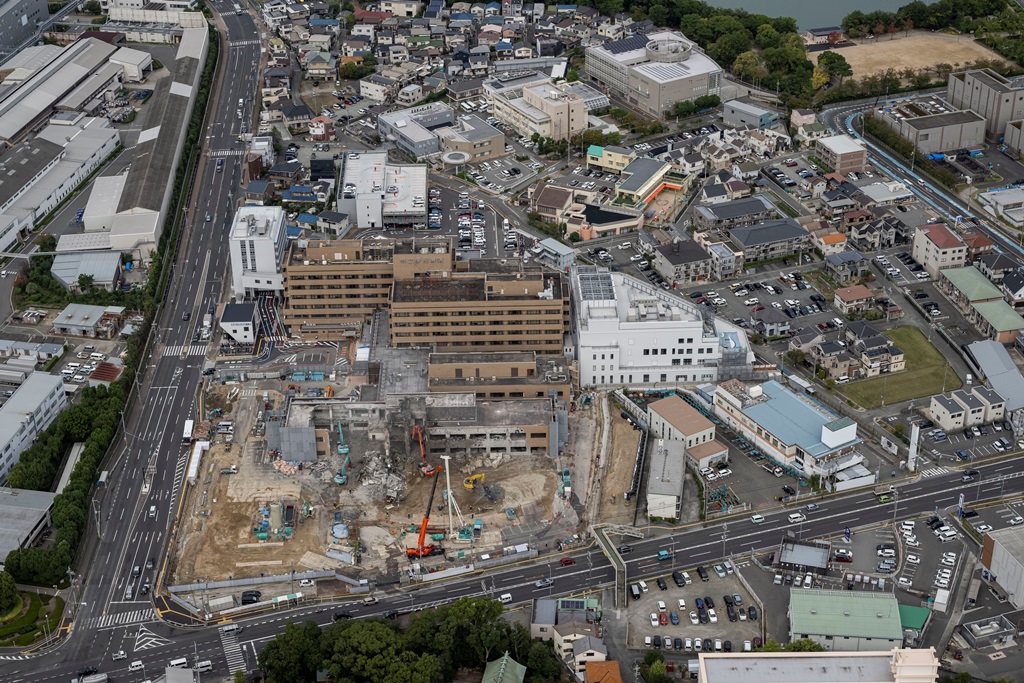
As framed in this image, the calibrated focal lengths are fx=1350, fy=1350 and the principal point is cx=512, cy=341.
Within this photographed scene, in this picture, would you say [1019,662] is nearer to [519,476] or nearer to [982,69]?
[519,476]

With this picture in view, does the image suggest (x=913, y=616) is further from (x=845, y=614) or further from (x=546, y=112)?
(x=546, y=112)

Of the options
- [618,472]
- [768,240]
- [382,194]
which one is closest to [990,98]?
[768,240]

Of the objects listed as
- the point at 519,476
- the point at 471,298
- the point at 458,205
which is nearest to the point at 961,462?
the point at 519,476

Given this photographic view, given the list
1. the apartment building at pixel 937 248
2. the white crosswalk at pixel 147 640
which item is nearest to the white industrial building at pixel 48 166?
the white crosswalk at pixel 147 640

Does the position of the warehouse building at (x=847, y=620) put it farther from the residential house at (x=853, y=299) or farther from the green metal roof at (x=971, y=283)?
the green metal roof at (x=971, y=283)

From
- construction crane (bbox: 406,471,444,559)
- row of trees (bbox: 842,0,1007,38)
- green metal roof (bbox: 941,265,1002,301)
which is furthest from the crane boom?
row of trees (bbox: 842,0,1007,38)

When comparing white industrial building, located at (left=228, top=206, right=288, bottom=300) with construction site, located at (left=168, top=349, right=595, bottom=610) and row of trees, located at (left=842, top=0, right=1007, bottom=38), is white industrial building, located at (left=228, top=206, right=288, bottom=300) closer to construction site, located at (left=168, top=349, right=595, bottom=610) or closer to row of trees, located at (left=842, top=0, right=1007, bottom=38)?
construction site, located at (left=168, top=349, right=595, bottom=610)
